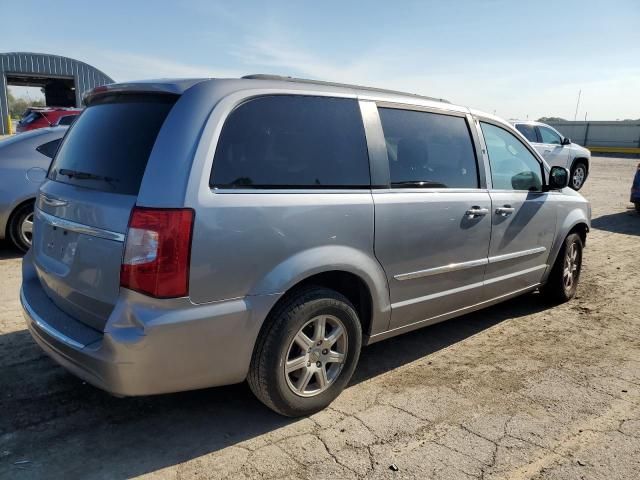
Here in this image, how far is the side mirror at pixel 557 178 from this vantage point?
4520 millimetres

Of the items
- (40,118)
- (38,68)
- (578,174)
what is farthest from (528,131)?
(38,68)

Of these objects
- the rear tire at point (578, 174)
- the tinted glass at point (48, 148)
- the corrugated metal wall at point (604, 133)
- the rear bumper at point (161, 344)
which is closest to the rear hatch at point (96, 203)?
the rear bumper at point (161, 344)

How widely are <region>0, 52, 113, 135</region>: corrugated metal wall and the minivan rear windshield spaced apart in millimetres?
28654

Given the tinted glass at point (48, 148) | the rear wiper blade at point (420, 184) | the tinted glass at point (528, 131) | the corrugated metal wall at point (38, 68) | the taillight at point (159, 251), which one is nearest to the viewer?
the taillight at point (159, 251)

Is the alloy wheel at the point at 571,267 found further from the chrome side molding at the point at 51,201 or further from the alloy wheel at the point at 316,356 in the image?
the chrome side molding at the point at 51,201

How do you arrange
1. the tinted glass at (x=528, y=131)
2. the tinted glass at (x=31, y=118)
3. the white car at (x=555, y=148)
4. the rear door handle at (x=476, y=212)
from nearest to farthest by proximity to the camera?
the rear door handle at (x=476, y=212), the tinted glass at (x=528, y=131), the white car at (x=555, y=148), the tinted glass at (x=31, y=118)

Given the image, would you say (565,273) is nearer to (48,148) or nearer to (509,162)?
(509,162)

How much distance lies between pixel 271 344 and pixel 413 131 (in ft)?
5.80

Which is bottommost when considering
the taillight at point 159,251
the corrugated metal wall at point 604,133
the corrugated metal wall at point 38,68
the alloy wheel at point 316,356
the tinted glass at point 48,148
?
the alloy wheel at point 316,356

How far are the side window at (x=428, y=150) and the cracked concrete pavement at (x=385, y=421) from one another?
135 cm

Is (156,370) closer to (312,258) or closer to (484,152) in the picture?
(312,258)

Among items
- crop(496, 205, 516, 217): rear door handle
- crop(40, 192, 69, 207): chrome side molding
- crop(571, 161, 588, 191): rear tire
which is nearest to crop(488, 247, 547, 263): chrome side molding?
crop(496, 205, 516, 217): rear door handle

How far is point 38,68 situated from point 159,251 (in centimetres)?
3272

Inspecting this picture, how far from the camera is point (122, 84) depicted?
281 cm
